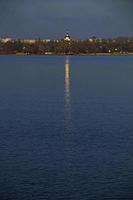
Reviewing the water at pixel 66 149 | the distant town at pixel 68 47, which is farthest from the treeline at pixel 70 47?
the water at pixel 66 149

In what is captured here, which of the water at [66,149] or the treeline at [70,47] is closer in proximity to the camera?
the water at [66,149]

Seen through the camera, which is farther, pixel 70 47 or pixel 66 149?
pixel 70 47

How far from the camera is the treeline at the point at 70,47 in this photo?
146 metres

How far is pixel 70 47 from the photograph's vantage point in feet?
486

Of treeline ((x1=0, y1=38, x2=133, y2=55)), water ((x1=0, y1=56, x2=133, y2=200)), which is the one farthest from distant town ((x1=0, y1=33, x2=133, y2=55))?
water ((x1=0, y1=56, x2=133, y2=200))

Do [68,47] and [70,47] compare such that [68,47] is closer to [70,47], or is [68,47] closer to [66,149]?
[70,47]

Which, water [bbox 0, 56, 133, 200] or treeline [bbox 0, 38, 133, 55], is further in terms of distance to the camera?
treeline [bbox 0, 38, 133, 55]

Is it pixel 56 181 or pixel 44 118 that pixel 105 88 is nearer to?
pixel 44 118

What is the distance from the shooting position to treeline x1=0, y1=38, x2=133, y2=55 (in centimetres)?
14638

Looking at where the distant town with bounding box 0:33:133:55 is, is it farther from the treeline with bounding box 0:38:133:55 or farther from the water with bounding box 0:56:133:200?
the water with bounding box 0:56:133:200

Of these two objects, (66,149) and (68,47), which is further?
(68,47)

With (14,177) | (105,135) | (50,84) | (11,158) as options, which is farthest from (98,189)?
(50,84)

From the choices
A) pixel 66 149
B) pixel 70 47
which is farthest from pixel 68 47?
pixel 66 149

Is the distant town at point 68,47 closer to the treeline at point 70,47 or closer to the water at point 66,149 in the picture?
the treeline at point 70,47
